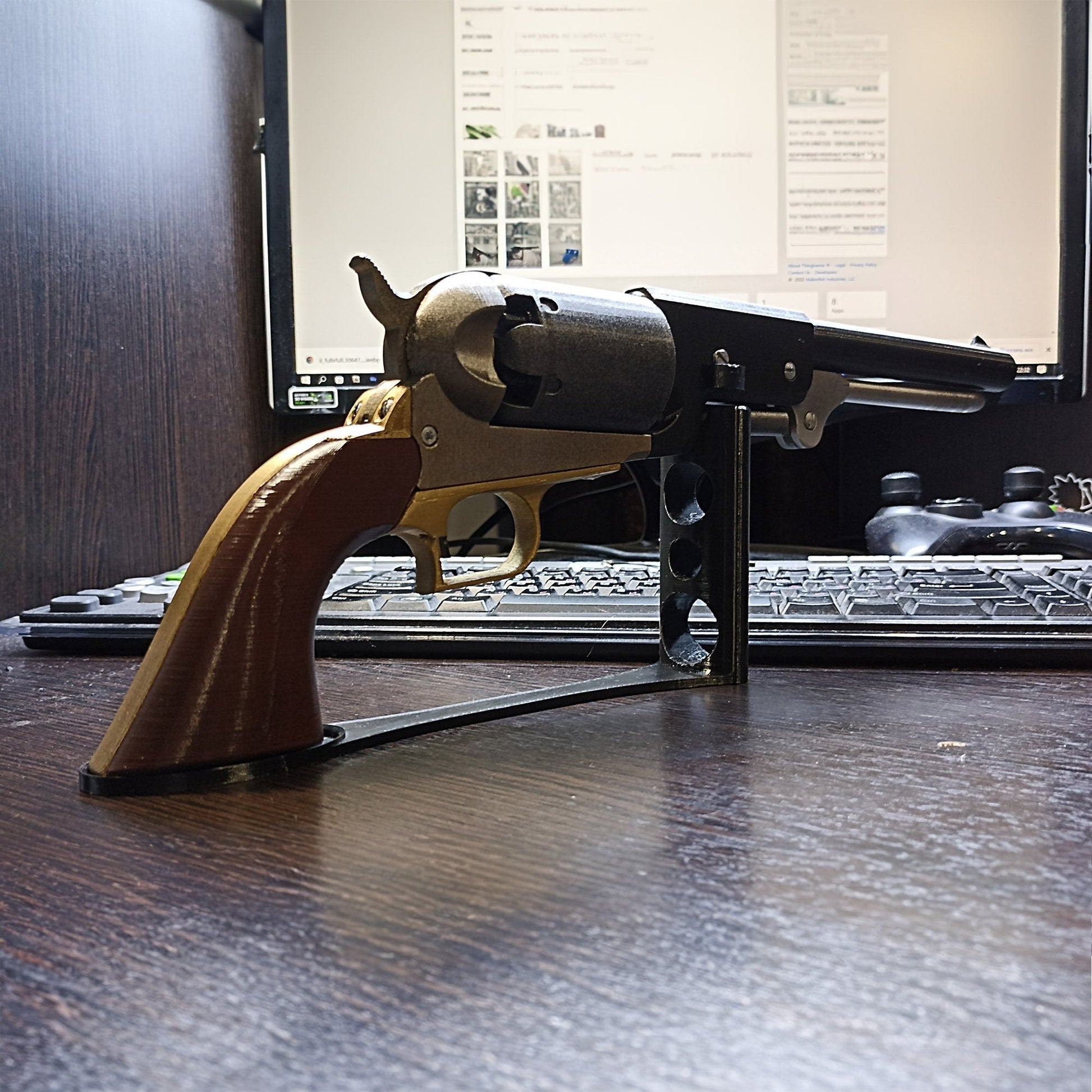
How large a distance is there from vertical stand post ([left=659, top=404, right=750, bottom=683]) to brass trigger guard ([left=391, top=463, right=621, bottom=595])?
6cm

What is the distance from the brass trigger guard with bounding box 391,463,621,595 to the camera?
0.33m

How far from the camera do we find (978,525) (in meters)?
0.66

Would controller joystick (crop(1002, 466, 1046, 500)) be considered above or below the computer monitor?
below

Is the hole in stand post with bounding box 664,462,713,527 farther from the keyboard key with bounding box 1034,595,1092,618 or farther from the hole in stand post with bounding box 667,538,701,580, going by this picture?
the keyboard key with bounding box 1034,595,1092,618

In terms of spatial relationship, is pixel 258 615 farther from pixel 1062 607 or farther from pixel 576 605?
pixel 1062 607

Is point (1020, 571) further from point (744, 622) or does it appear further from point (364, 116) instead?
point (364, 116)

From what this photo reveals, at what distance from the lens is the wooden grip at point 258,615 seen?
0.28m

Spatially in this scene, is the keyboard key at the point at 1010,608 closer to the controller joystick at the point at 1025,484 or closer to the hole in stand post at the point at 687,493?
the hole in stand post at the point at 687,493

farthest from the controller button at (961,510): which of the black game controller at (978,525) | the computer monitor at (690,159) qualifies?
the computer monitor at (690,159)

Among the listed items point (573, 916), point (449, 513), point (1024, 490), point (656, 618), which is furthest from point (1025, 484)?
point (573, 916)

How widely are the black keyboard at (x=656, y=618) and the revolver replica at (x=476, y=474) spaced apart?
4 centimetres

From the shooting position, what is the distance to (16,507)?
54 cm

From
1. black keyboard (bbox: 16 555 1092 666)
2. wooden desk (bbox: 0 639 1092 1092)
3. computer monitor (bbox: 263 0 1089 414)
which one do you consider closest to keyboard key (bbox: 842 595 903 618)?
black keyboard (bbox: 16 555 1092 666)

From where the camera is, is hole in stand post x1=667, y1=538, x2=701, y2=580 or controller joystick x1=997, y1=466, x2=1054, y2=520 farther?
controller joystick x1=997, y1=466, x2=1054, y2=520
